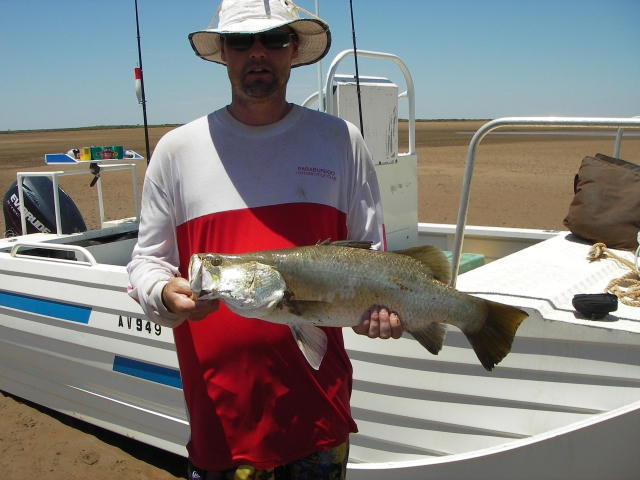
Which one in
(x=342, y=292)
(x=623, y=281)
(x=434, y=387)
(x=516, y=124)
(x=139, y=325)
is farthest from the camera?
(x=139, y=325)

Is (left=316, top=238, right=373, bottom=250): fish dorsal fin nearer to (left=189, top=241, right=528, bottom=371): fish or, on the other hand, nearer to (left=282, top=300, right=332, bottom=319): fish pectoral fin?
(left=189, top=241, right=528, bottom=371): fish

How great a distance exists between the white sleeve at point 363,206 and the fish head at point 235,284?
53 centimetres

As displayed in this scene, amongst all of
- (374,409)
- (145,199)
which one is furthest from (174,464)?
(145,199)

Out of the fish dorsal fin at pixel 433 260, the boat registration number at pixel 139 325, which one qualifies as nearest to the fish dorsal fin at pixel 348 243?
the fish dorsal fin at pixel 433 260

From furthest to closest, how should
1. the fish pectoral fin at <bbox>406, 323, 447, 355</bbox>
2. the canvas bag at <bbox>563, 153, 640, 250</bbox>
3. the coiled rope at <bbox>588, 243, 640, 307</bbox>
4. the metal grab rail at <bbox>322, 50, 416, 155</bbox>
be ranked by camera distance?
1. the metal grab rail at <bbox>322, 50, 416, 155</bbox>
2. the canvas bag at <bbox>563, 153, 640, 250</bbox>
3. the coiled rope at <bbox>588, 243, 640, 307</bbox>
4. the fish pectoral fin at <bbox>406, 323, 447, 355</bbox>

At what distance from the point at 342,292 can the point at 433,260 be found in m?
0.39

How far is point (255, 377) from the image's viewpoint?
216 cm

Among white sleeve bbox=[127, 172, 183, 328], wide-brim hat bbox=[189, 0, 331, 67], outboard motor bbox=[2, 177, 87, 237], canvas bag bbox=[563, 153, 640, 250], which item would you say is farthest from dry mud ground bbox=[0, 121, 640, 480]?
canvas bag bbox=[563, 153, 640, 250]

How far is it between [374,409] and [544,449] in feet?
3.23

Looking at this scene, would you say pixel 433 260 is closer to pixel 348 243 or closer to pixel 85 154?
pixel 348 243

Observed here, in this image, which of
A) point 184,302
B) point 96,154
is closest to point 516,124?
point 184,302

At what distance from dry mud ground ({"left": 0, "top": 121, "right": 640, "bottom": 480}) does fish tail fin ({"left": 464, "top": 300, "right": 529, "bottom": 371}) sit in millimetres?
3282

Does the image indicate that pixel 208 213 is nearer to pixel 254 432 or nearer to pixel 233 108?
pixel 233 108

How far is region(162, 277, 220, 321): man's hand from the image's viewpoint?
75.9 inches
